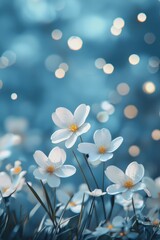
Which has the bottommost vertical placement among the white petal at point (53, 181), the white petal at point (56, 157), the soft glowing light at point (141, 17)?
the white petal at point (53, 181)

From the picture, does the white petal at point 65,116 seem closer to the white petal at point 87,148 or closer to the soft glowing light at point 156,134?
the white petal at point 87,148

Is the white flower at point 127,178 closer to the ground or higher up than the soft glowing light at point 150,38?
closer to the ground

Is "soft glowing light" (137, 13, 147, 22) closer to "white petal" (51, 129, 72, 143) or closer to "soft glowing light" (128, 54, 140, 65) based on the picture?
"soft glowing light" (128, 54, 140, 65)

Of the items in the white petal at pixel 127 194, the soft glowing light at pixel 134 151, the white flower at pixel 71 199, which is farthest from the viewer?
the soft glowing light at pixel 134 151

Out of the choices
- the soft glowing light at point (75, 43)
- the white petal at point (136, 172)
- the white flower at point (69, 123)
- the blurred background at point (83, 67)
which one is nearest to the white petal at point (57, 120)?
the white flower at point (69, 123)

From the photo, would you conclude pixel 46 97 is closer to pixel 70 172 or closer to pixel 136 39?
pixel 136 39
